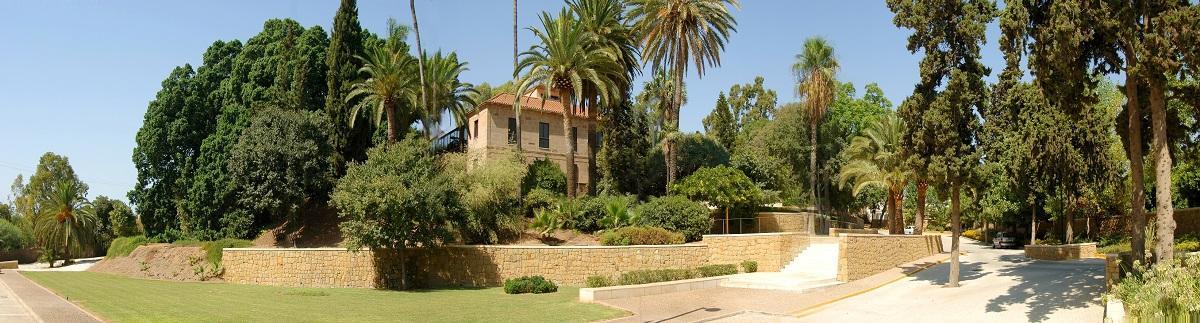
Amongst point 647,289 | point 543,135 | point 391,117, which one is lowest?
point 647,289

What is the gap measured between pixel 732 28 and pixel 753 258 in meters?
14.4

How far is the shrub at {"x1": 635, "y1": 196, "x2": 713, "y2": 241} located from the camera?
32312 millimetres

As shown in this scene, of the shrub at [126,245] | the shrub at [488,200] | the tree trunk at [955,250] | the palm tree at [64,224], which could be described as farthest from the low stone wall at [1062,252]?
the palm tree at [64,224]

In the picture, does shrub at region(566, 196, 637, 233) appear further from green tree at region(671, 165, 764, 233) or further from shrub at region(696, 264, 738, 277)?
shrub at region(696, 264, 738, 277)

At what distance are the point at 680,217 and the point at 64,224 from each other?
48.2 m

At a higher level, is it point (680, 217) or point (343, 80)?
point (343, 80)

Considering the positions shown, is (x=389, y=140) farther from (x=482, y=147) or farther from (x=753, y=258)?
(x=753, y=258)

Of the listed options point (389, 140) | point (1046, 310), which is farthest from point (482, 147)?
point (1046, 310)

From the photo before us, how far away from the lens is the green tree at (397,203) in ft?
87.6

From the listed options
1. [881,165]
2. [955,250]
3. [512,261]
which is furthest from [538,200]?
[955,250]

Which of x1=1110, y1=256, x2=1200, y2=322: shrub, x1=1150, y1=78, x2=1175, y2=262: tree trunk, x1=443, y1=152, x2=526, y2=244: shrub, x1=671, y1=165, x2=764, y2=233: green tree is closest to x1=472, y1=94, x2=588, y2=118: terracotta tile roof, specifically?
x1=443, y1=152, x2=526, y2=244: shrub

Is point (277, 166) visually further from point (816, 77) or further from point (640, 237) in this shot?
point (816, 77)

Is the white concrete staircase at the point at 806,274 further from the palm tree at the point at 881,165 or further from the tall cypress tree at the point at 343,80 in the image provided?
the tall cypress tree at the point at 343,80

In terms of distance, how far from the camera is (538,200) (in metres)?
36.2
